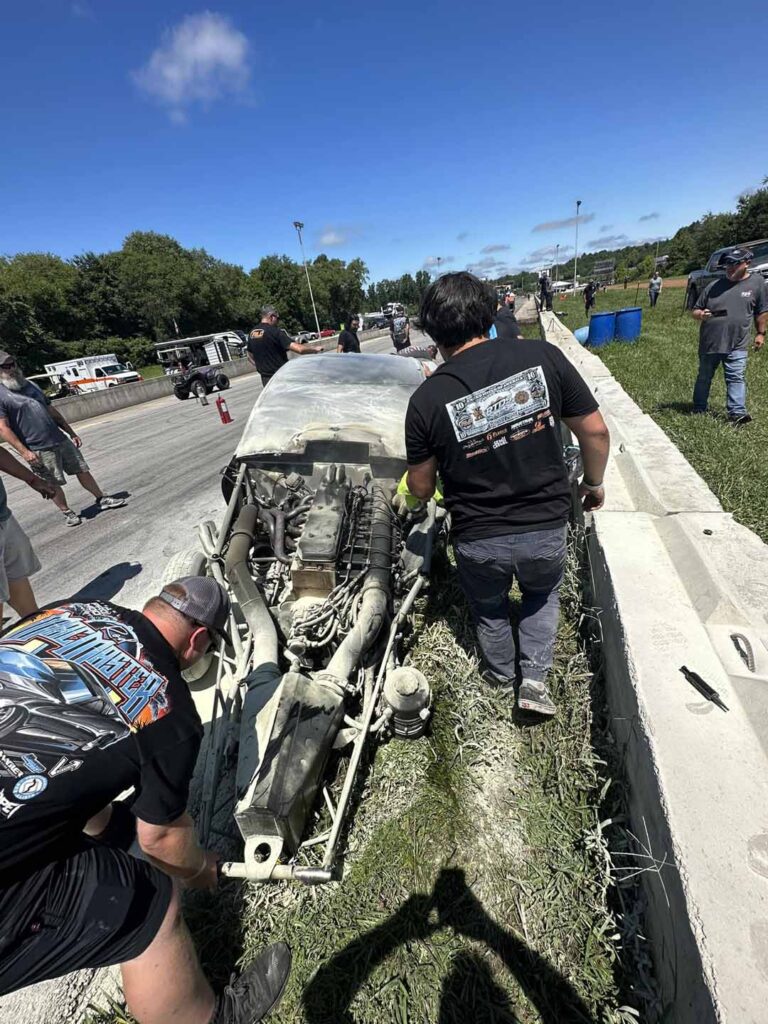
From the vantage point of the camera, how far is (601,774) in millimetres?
2137

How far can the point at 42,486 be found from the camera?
4.36 metres

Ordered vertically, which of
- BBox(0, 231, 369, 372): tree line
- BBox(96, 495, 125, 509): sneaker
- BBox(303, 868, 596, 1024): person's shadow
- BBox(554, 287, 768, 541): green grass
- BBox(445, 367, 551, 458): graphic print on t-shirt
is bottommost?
BBox(303, 868, 596, 1024): person's shadow

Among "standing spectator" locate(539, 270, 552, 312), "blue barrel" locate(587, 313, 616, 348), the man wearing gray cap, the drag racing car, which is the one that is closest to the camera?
the drag racing car

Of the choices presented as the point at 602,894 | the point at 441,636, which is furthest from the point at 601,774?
the point at 441,636

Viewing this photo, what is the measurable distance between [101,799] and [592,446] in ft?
7.70

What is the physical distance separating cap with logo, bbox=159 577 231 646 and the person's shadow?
138cm

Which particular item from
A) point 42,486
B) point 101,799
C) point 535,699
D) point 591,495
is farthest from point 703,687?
point 42,486

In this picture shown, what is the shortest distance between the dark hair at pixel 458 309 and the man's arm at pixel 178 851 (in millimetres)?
2162

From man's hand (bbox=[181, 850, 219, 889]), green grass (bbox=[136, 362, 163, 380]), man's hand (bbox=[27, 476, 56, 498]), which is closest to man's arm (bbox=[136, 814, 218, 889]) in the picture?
man's hand (bbox=[181, 850, 219, 889])

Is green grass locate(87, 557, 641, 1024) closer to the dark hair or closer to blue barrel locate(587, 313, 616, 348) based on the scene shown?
the dark hair

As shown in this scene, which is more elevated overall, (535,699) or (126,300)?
(126,300)

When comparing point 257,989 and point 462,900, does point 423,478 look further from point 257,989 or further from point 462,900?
point 257,989

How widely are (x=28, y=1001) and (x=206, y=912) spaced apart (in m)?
0.73

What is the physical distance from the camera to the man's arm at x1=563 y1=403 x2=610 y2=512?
2.09 m
